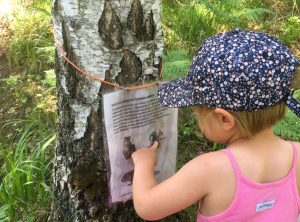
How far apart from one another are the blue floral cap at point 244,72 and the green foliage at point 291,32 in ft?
8.78

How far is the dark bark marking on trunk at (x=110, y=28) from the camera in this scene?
1515 mm

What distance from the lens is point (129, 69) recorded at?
165cm

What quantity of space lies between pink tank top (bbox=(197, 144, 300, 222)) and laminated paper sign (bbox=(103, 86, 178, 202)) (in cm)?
37

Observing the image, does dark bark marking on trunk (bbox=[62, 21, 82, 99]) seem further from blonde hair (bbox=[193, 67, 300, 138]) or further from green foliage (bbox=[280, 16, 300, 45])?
green foliage (bbox=[280, 16, 300, 45])

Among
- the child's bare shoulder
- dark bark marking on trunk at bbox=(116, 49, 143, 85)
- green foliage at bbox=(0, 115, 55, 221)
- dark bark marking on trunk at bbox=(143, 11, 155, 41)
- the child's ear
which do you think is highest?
dark bark marking on trunk at bbox=(143, 11, 155, 41)

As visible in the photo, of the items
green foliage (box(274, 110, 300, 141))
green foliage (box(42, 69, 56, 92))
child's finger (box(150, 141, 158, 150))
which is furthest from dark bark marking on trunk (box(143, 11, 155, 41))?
green foliage (box(42, 69, 56, 92))

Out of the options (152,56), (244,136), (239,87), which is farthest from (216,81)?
(152,56)

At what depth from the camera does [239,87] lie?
134 centimetres

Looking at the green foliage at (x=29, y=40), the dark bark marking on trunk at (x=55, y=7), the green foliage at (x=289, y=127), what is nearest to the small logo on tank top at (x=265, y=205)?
the green foliage at (x=289, y=127)

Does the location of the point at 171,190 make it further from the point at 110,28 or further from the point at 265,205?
the point at 110,28

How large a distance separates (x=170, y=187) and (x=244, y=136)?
0.31m

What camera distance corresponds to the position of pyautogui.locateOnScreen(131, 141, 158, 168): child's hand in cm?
A: 172

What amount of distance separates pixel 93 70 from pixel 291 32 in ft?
9.16

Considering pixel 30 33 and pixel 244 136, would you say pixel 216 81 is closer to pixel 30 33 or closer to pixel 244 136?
pixel 244 136
